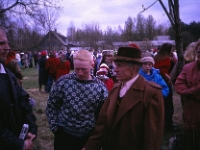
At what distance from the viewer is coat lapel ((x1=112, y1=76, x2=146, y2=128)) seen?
6.98 feet

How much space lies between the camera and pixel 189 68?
3.26 metres

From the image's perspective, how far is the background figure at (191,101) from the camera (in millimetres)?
3078

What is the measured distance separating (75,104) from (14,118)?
2.25ft

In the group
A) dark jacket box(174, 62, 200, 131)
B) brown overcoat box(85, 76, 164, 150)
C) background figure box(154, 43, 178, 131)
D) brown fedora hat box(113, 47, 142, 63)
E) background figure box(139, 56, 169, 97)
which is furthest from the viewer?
background figure box(154, 43, 178, 131)

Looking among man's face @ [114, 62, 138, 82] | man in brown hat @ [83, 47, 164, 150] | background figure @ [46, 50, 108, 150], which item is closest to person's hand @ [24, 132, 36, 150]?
background figure @ [46, 50, 108, 150]

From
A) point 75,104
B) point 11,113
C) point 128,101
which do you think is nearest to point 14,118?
point 11,113

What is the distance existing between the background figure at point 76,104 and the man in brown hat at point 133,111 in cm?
44

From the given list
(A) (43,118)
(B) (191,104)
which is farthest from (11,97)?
(A) (43,118)

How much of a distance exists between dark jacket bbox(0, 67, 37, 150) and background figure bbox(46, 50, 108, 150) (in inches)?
12.5

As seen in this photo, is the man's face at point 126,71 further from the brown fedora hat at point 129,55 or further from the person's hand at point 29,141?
the person's hand at point 29,141

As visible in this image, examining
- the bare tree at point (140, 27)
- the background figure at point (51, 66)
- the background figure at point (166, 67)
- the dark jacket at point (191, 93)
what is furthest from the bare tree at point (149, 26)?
the dark jacket at point (191, 93)

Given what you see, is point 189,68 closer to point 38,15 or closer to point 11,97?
point 11,97

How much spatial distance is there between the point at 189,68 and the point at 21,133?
2.36m

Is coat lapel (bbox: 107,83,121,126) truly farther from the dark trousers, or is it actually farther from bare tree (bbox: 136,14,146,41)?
bare tree (bbox: 136,14,146,41)
